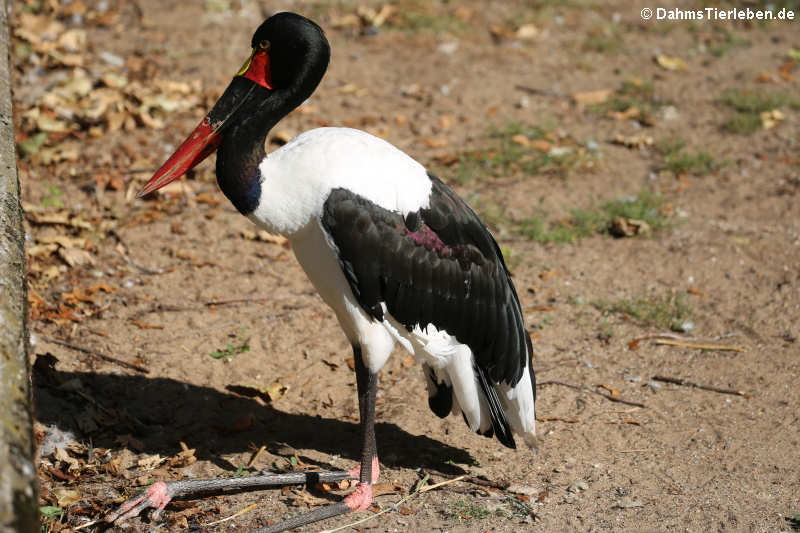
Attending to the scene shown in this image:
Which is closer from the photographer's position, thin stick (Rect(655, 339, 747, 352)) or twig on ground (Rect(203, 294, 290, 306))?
thin stick (Rect(655, 339, 747, 352))

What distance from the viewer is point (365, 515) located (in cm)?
341

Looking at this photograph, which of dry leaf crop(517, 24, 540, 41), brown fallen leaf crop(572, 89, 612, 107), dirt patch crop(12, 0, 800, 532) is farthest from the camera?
dry leaf crop(517, 24, 540, 41)

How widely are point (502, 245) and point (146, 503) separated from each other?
276 centimetres

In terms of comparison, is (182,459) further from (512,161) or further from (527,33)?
(527,33)

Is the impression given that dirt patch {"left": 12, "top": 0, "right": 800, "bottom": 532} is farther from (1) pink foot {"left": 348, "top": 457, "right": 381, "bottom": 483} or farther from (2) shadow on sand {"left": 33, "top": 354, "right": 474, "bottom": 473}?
(1) pink foot {"left": 348, "top": 457, "right": 381, "bottom": 483}

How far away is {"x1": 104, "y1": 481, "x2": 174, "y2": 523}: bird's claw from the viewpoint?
3264mm

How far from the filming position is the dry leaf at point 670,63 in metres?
7.64

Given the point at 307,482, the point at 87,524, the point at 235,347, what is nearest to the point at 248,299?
the point at 235,347

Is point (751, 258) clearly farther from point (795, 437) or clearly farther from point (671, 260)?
point (795, 437)

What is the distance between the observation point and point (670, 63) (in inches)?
301

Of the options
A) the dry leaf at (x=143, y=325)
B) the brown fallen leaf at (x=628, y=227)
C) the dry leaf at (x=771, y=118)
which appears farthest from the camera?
the dry leaf at (x=771, y=118)

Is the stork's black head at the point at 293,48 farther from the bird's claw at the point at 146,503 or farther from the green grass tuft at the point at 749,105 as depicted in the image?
the green grass tuft at the point at 749,105

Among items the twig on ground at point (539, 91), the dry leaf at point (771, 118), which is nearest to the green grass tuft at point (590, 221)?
the dry leaf at point (771, 118)

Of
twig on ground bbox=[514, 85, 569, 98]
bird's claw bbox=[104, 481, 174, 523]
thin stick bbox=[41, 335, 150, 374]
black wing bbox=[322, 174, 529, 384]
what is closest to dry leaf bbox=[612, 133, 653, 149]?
twig on ground bbox=[514, 85, 569, 98]
